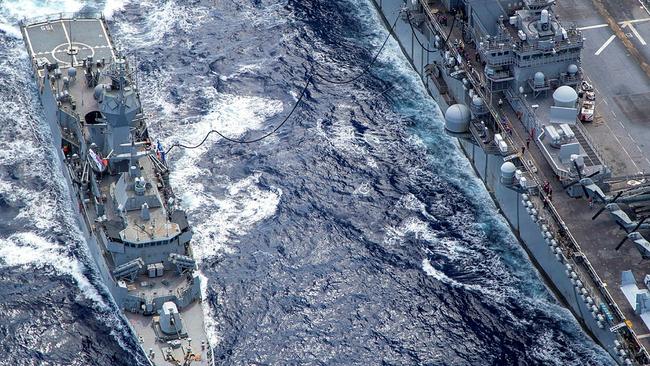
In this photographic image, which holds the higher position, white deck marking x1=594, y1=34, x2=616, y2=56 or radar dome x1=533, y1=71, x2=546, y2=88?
radar dome x1=533, y1=71, x2=546, y2=88

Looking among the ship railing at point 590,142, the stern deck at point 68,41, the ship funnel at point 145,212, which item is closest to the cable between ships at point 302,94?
the stern deck at point 68,41

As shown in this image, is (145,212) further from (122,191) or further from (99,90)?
(99,90)

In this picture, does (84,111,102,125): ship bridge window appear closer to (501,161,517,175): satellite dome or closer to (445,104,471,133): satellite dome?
(445,104,471,133): satellite dome

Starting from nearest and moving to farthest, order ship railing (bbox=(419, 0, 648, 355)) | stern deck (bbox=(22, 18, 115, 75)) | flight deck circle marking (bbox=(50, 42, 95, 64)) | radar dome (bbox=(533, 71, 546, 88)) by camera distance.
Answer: ship railing (bbox=(419, 0, 648, 355))
radar dome (bbox=(533, 71, 546, 88))
stern deck (bbox=(22, 18, 115, 75))
flight deck circle marking (bbox=(50, 42, 95, 64))

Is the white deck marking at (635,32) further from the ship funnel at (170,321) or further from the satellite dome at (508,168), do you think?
the ship funnel at (170,321)

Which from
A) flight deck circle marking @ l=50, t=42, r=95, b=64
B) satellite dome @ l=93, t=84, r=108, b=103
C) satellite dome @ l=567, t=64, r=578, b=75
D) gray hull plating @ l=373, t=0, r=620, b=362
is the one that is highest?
satellite dome @ l=93, t=84, r=108, b=103

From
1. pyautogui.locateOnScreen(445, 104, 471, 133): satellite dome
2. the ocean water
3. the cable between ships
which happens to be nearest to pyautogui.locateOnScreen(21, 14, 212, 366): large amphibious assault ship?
the ocean water
